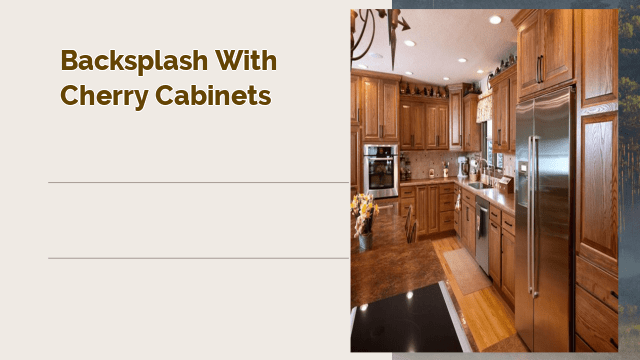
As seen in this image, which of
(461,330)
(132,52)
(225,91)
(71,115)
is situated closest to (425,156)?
(461,330)

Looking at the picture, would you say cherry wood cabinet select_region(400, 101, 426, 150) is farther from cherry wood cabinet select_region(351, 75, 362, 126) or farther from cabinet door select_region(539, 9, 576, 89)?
cabinet door select_region(539, 9, 576, 89)

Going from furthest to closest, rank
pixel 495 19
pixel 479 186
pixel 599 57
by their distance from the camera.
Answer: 1. pixel 479 186
2. pixel 495 19
3. pixel 599 57

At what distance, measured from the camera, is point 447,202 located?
150 cm

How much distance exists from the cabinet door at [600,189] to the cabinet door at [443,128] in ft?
1.50

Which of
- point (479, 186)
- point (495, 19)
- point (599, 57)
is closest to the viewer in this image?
point (599, 57)

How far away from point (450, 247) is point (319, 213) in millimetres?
549

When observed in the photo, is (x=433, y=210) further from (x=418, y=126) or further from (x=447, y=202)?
(x=418, y=126)

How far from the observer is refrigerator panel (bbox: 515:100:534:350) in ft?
4.77

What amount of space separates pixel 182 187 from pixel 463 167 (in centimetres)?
114

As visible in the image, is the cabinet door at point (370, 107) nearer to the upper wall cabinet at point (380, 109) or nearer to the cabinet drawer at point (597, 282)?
the upper wall cabinet at point (380, 109)

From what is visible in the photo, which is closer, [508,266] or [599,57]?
[599,57]

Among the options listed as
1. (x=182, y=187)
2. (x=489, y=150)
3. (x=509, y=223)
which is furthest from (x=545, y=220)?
(x=182, y=187)

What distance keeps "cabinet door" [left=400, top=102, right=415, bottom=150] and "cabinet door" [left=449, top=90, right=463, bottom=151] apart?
0.16 meters

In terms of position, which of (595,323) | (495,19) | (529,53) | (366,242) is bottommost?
(595,323)
